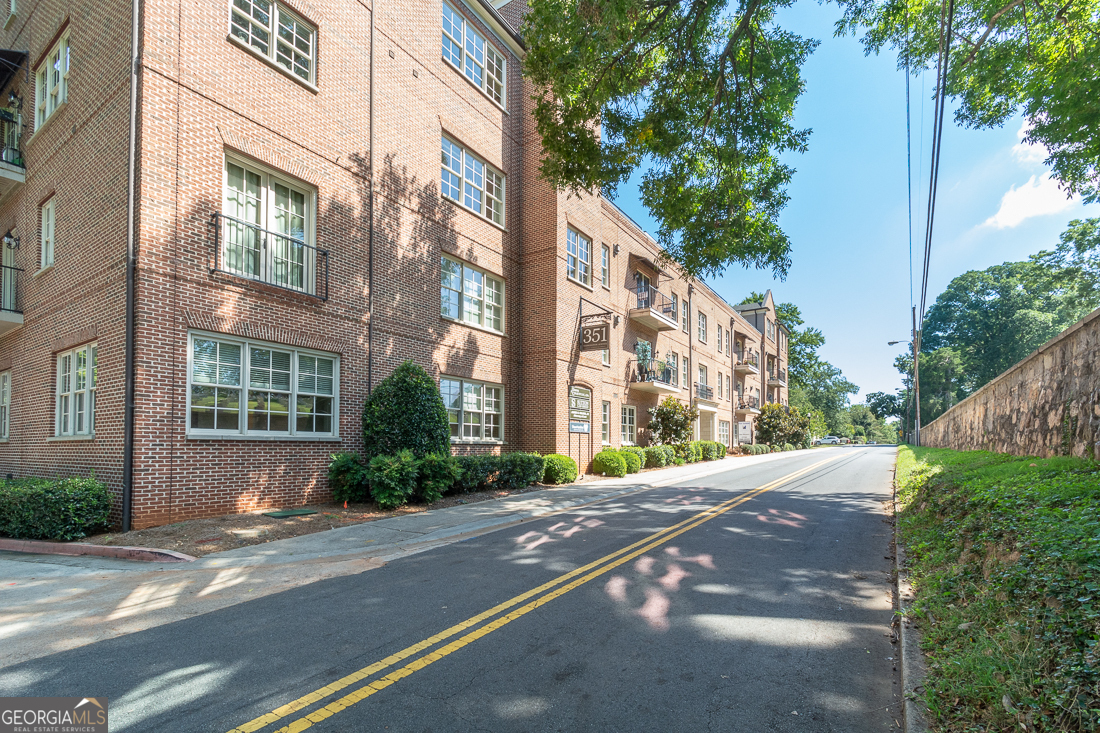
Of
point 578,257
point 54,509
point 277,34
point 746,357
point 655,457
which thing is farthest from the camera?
point 746,357

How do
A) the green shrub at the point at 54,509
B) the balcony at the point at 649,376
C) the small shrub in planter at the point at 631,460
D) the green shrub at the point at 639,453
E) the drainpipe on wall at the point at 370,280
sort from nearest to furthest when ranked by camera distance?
1. the green shrub at the point at 54,509
2. the drainpipe on wall at the point at 370,280
3. the small shrub in planter at the point at 631,460
4. the green shrub at the point at 639,453
5. the balcony at the point at 649,376

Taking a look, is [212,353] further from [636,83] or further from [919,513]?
[919,513]

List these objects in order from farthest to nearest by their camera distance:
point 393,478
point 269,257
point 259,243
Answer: point 269,257
point 259,243
point 393,478

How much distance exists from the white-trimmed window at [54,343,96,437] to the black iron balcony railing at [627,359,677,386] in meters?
18.5

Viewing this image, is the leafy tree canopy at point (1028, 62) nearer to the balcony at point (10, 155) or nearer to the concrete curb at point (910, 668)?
the concrete curb at point (910, 668)

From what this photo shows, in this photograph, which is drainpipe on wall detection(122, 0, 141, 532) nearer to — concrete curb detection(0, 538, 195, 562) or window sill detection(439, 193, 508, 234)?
concrete curb detection(0, 538, 195, 562)

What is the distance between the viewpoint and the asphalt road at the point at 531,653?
3.44m

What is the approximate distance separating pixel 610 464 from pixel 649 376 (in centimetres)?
648

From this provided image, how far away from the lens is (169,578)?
22.3ft

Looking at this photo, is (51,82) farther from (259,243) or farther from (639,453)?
(639,453)

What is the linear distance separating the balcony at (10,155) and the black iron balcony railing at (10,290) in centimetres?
212

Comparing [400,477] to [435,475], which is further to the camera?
[435,475]

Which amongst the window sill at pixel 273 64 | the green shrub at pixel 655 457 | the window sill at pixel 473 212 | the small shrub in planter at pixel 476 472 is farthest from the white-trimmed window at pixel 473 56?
the green shrub at pixel 655 457

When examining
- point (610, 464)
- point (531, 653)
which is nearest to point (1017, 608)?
point (531, 653)
